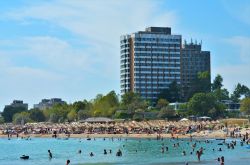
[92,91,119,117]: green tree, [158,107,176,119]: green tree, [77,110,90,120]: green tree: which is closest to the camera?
[158,107,176,119]: green tree

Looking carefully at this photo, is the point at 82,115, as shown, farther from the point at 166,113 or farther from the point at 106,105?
the point at 166,113

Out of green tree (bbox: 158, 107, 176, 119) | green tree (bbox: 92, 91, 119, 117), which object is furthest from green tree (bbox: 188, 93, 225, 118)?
green tree (bbox: 92, 91, 119, 117)

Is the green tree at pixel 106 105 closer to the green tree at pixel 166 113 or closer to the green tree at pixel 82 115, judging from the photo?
the green tree at pixel 82 115

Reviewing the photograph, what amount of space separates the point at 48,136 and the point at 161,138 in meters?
39.2

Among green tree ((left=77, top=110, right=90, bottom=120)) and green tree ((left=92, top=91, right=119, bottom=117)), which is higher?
green tree ((left=92, top=91, right=119, bottom=117))

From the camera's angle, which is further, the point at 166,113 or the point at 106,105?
the point at 106,105

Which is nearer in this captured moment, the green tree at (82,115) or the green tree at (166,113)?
the green tree at (166,113)

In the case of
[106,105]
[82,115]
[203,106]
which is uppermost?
[106,105]

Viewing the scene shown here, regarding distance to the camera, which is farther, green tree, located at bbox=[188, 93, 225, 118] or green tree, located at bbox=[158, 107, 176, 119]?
green tree, located at bbox=[158, 107, 176, 119]

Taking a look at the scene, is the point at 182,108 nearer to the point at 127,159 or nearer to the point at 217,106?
the point at 217,106

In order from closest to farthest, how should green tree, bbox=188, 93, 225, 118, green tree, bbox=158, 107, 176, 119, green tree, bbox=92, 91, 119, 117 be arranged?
green tree, bbox=188, 93, 225, 118 → green tree, bbox=158, 107, 176, 119 → green tree, bbox=92, 91, 119, 117

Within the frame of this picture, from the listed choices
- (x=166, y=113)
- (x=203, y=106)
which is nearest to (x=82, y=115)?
(x=166, y=113)

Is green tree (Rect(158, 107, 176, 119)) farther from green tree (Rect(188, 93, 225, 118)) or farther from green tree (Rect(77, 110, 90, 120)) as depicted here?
green tree (Rect(77, 110, 90, 120))

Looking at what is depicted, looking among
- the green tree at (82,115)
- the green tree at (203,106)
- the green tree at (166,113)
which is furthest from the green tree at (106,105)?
the green tree at (203,106)
